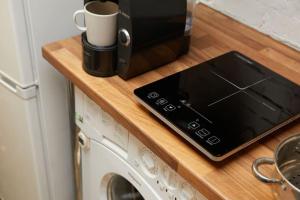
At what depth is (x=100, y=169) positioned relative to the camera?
1080 mm

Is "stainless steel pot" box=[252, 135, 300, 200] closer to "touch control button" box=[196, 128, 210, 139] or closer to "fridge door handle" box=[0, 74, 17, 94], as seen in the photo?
"touch control button" box=[196, 128, 210, 139]

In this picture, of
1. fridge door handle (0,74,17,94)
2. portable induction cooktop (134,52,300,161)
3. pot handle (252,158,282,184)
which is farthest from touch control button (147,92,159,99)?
fridge door handle (0,74,17,94)

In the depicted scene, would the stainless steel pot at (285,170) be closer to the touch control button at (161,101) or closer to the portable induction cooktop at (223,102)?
the portable induction cooktop at (223,102)

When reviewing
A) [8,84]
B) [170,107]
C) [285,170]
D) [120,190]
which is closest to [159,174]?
[170,107]

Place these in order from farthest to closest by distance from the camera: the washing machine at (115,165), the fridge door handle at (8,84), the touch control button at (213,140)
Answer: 1. the fridge door handle at (8,84)
2. the washing machine at (115,165)
3. the touch control button at (213,140)

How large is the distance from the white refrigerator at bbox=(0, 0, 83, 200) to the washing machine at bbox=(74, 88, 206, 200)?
0.37 ft

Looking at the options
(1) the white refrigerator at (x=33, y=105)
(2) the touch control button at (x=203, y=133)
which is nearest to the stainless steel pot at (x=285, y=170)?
(2) the touch control button at (x=203, y=133)

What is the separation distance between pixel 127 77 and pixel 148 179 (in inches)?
9.1

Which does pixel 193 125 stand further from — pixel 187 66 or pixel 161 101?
pixel 187 66

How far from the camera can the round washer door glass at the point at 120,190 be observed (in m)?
1.15

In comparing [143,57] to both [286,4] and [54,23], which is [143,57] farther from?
[286,4]

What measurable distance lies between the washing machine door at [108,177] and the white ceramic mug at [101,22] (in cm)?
28

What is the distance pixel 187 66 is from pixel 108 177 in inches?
14.9

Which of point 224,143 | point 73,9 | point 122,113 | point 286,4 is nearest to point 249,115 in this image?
point 224,143
